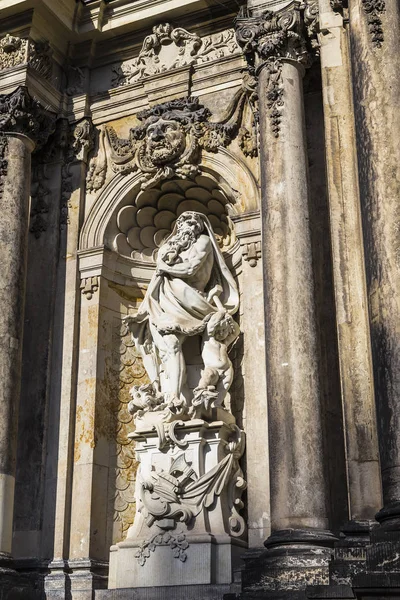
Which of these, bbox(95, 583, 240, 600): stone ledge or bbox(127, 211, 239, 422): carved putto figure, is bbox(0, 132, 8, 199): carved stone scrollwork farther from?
bbox(95, 583, 240, 600): stone ledge

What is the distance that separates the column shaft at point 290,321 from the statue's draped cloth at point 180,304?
1.57 m

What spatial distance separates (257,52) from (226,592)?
20.7 feet

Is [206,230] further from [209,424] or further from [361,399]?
[361,399]

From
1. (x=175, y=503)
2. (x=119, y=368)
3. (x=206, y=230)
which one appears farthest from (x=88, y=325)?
(x=175, y=503)

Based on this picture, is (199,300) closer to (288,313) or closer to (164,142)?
(288,313)

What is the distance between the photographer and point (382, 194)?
9352mm

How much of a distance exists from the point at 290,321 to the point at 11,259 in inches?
163

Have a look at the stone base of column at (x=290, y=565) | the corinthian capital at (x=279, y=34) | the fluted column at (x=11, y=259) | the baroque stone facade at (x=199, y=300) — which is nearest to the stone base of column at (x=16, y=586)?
the baroque stone facade at (x=199, y=300)

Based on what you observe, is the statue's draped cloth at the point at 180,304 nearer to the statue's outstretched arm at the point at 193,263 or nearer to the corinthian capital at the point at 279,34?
the statue's outstretched arm at the point at 193,263

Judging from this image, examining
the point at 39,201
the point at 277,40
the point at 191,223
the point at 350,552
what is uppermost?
the point at 277,40

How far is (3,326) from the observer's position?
12.1m

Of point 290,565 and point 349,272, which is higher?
point 349,272

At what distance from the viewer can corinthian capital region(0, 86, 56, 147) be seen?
42.5ft

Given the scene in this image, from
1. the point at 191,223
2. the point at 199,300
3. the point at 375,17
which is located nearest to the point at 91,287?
the point at 191,223
